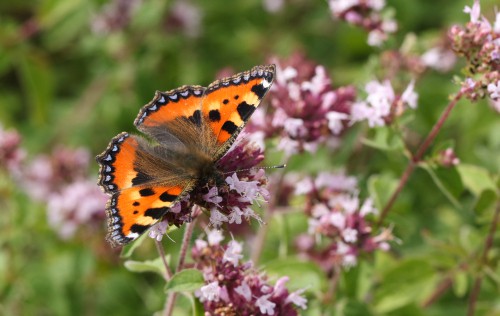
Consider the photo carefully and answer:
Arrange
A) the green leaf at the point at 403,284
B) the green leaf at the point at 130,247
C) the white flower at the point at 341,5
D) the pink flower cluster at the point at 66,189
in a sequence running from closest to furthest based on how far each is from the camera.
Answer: the green leaf at the point at 130,247 → the green leaf at the point at 403,284 → the white flower at the point at 341,5 → the pink flower cluster at the point at 66,189

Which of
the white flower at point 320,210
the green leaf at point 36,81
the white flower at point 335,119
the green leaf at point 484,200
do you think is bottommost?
the green leaf at point 484,200

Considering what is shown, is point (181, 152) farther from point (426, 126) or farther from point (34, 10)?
point (34, 10)

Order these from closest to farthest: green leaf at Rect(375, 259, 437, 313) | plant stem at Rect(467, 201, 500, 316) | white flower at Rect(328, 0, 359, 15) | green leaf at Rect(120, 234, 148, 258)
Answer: green leaf at Rect(120, 234, 148, 258) → plant stem at Rect(467, 201, 500, 316) → green leaf at Rect(375, 259, 437, 313) → white flower at Rect(328, 0, 359, 15)

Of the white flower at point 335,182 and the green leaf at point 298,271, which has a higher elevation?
the white flower at point 335,182

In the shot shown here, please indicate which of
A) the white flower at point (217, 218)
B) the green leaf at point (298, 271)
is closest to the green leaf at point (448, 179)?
the green leaf at point (298, 271)

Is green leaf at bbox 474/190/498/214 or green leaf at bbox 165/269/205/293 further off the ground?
green leaf at bbox 474/190/498/214

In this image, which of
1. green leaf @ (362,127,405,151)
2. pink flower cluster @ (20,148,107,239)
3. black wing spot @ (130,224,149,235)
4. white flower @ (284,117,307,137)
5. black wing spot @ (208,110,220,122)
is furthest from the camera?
pink flower cluster @ (20,148,107,239)

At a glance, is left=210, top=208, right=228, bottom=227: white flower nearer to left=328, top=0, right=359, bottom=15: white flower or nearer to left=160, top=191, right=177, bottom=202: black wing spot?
left=160, top=191, right=177, bottom=202: black wing spot

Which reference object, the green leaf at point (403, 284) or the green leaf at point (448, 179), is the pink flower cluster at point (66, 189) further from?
the green leaf at point (448, 179)

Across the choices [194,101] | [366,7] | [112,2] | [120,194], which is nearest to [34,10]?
[112,2]

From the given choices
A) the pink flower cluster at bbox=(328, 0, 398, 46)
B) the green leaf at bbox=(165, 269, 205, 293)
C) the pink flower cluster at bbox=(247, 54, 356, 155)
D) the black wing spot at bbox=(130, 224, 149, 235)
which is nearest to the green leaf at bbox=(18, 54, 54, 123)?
the pink flower cluster at bbox=(247, 54, 356, 155)
